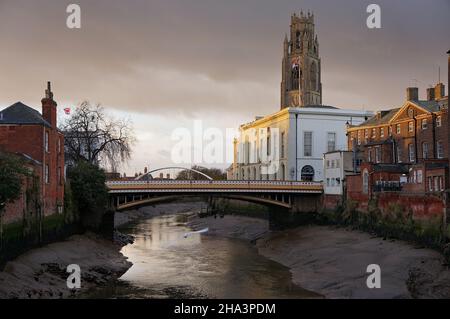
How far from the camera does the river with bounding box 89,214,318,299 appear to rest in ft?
115

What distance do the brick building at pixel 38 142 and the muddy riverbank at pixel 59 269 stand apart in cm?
399

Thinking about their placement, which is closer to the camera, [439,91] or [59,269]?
[59,269]

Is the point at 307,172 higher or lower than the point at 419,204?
higher

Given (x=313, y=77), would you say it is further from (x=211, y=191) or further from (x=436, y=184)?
(x=436, y=184)

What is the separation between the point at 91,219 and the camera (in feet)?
184

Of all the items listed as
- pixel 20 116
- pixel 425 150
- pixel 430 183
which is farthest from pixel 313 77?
pixel 20 116

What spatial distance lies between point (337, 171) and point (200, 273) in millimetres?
29821

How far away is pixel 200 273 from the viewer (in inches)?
1663

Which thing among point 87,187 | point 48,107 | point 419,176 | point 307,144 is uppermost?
point 48,107

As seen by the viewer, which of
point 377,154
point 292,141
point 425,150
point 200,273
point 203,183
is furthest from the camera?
point 292,141

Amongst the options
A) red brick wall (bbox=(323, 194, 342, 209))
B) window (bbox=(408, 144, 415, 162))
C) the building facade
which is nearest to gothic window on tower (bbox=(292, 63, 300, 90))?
the building facade

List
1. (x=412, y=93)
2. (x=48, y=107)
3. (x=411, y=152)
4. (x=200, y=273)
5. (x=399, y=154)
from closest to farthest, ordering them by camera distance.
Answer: (x=200, y=273) → (x=48, y=107) → (x=411, y=152) → (x=412, y=93) → (x=399, y=154)

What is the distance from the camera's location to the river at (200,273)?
35.0m

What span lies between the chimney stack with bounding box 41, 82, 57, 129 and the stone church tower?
321ft
